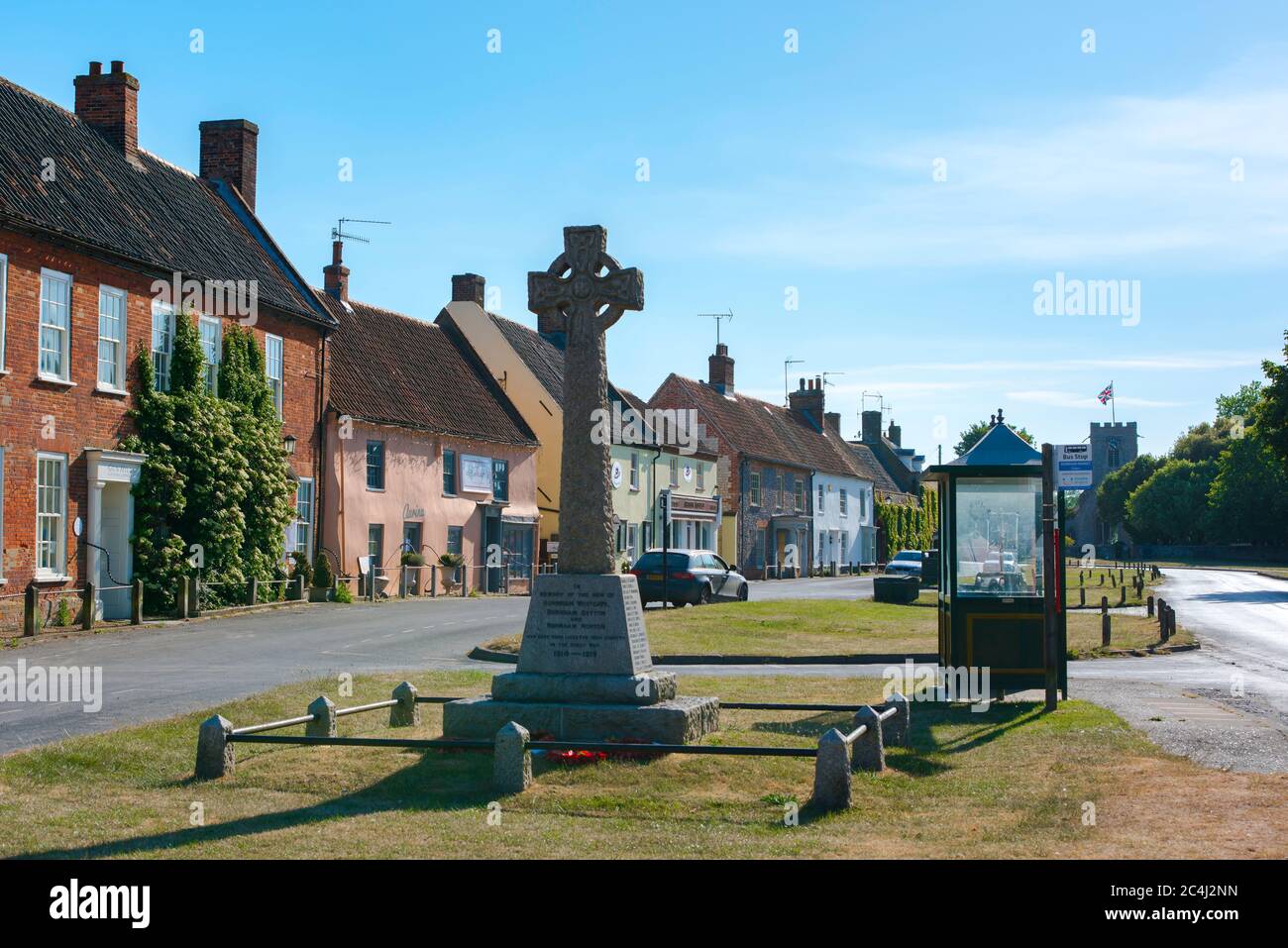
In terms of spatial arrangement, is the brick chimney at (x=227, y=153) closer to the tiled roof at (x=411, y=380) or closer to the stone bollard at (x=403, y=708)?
the tiled roof at (x=411, y=380)

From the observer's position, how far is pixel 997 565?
15.1m

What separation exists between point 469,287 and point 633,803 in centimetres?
4168

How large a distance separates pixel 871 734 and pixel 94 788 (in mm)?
6206

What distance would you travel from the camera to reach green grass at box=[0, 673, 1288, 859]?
7855 millimetres

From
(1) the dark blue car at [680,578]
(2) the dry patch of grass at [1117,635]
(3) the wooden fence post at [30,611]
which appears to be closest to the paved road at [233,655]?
(3) the wooden fence post at [30,611]

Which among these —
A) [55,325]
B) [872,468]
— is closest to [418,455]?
[55,325]

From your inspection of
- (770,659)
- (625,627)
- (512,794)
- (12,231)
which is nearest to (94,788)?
(512,794)

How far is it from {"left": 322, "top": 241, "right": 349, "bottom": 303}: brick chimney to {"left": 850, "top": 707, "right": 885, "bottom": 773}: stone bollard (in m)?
33.5

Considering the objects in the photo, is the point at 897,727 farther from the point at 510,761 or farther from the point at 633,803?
the point at 510,761

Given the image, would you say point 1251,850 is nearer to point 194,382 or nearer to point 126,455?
point 126,455

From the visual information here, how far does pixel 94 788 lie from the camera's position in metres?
9.80

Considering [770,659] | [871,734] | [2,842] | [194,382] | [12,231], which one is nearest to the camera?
[2,842]

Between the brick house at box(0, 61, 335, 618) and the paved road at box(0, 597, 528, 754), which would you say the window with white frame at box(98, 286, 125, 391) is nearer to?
the brick house at box(0, 61, 335, 618)

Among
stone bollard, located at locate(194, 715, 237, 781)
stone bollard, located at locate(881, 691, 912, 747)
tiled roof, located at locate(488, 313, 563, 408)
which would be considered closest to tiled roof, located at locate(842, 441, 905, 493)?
tiled roof, located at locate(488, 313, 563, 408)
